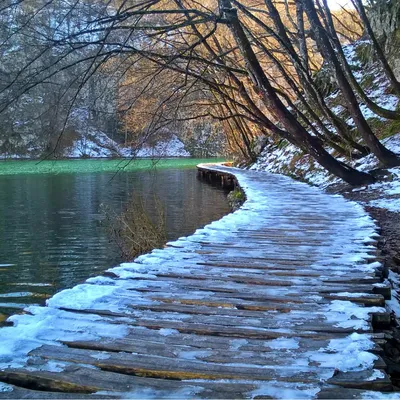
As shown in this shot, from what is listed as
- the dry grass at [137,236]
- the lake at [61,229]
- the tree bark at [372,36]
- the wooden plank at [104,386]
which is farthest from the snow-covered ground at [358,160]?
the wooden plank at [104,386]

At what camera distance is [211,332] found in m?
2.76

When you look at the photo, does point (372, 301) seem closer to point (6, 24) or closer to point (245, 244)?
A: point (245, 244)

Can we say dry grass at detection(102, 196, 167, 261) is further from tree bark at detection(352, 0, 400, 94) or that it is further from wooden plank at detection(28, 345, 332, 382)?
tree bark at detection(352, 0, 400, 94)

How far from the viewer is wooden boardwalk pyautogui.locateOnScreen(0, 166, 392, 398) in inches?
85.0

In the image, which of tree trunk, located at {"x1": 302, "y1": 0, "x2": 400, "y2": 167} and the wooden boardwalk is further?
tree trunk, located at {"x1": 302, "y1": 0, "x2": 400, "y2": 167}

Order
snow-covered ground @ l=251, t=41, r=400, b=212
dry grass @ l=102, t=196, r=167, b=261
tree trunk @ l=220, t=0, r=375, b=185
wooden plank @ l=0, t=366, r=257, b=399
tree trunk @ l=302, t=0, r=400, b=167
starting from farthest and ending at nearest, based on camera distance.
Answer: snow-covered ground @ l=251, t=41, r=400, b=212 → tree trunk @ l=302, t=0, r=400, b=167 → dry grass @ l=102, t=196, r=167, b=261 → tree trunk @ l=220, t=0, r=375, b=185 → wooden plank @ l=0, t=366, r=257, b=399

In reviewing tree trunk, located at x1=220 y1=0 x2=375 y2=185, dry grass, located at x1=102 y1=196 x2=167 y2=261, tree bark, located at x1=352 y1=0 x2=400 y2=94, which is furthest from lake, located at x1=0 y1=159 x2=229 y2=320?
tree bark, located at x1=352 y1=0 x2=400 y2=94

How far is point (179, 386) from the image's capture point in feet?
7.07

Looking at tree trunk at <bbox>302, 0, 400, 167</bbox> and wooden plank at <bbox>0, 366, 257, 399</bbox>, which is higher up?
tree trunk at <bbox>302, 0, 400, 167</bbox>

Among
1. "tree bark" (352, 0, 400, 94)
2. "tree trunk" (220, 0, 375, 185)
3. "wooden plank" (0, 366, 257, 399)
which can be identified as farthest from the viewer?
"tree bark" (352, 0, 400, 94)

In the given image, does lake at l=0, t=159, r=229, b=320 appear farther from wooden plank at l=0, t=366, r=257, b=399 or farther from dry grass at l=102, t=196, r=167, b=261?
wooden plank at l=0, t=366, r=257, b=399

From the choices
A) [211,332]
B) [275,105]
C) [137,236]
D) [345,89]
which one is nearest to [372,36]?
[345,89]

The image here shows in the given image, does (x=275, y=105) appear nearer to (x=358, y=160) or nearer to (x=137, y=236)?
(x=137, y=236)

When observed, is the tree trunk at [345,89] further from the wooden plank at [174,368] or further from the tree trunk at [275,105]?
the wooden plank at [174,368]
